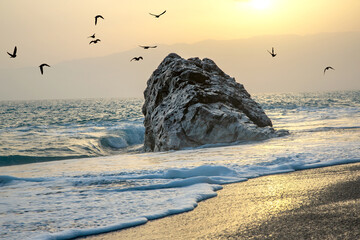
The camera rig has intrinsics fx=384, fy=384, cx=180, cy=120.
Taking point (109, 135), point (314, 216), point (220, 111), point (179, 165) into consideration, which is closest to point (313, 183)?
point (314, 216)

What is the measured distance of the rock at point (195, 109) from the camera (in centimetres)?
1092

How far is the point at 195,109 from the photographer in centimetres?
1102

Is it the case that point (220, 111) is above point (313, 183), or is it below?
above

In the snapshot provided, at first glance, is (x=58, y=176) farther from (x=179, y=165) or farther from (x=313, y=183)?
(x=313, y=183)

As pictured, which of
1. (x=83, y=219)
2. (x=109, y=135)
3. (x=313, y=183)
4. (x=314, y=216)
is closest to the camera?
(x=314, y=216)

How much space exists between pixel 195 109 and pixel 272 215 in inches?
288

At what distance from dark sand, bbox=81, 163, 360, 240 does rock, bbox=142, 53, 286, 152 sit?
5.54 metres

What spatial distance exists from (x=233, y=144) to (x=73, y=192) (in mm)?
5842

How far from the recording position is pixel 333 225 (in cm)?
339

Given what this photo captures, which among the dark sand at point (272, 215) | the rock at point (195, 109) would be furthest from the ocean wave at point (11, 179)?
the rock at point (195, 109)

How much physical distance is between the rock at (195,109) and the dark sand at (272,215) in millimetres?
5539

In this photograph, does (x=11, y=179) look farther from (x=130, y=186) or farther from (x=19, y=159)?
(x=19, y=159)

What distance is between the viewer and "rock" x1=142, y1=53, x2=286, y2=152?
10922 millimetres

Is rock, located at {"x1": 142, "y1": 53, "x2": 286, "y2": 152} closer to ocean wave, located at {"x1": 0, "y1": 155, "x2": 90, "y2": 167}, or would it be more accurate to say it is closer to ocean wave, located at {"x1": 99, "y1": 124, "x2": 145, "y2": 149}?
ocean wave, located at {"x1": 0, "y1": 155, "x2": 90, "y2": 167}
